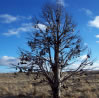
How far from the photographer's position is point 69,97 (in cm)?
1407

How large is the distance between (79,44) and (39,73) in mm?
2894

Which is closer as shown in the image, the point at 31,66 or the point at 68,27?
the point at 31,66

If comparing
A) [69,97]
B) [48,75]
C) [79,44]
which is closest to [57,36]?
[79,44]

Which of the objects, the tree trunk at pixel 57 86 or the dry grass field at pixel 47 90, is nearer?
the tree trunk at pixel 57 86

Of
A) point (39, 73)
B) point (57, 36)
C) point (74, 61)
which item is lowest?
point (39, 73)

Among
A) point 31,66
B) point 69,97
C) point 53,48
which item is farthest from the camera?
point 69,97

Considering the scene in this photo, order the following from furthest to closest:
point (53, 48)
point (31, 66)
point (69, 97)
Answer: point (69, 97) → point (53, 48) → point (31, 66)

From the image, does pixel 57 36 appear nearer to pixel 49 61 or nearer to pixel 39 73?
pixel 49 61

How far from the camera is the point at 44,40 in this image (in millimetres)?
10125

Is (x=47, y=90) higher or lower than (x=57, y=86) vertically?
lower

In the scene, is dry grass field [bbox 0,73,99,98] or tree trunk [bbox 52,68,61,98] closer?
tree trunk [bbox 52,68,61,98]

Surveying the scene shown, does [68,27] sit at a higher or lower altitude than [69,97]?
higher

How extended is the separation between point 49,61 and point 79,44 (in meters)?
2.04

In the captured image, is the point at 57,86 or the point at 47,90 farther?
the point at 47,90
